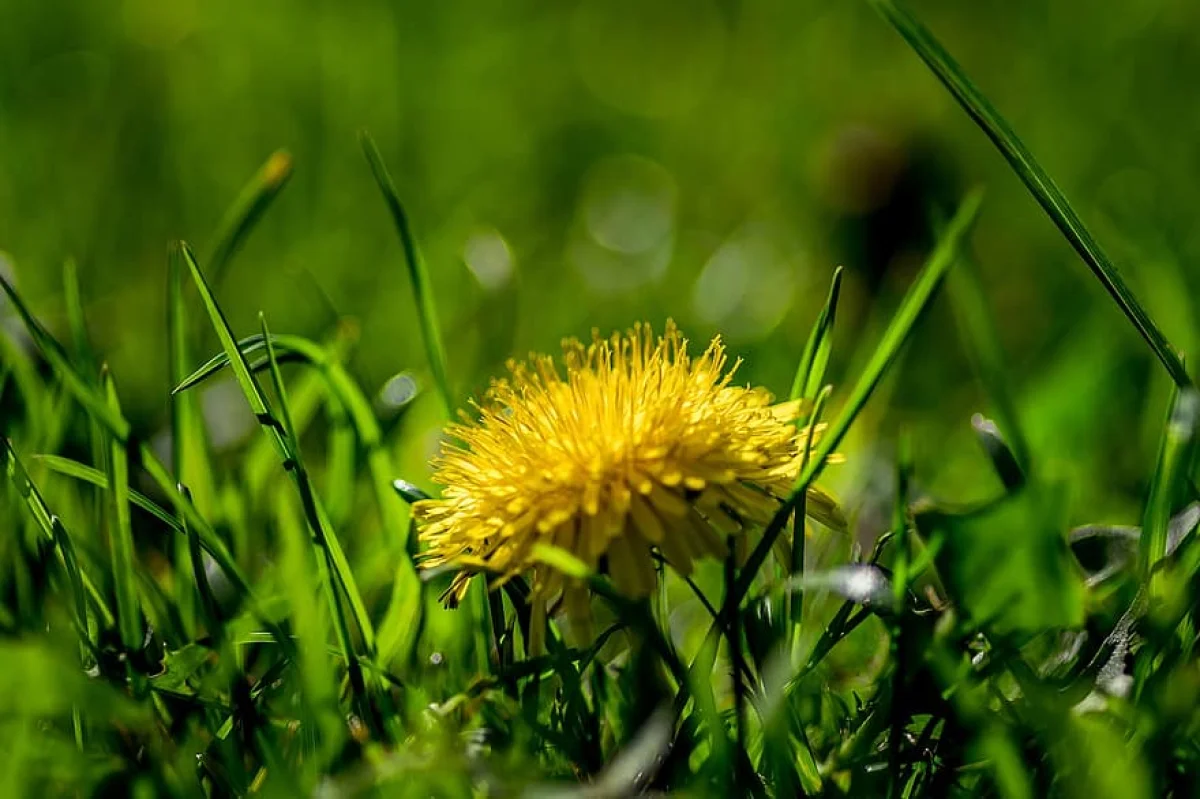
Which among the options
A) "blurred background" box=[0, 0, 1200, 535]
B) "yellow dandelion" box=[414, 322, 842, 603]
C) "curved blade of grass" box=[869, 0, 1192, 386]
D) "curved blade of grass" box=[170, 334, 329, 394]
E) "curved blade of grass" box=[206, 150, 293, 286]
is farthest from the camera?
"blurred background" box=[0, 0, 1200, 535]

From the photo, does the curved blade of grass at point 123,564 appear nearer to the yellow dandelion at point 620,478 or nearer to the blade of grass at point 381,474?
the blade of grass at point 381,474

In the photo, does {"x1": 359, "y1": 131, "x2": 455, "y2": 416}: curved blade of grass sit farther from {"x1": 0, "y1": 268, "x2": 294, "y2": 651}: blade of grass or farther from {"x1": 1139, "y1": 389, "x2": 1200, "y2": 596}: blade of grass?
{"x1": 1139, "y1": 389, "x2": 1200, "y2": 596}: blade of grass

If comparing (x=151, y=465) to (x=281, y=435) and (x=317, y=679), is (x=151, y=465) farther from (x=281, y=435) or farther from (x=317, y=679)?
(x=317, y=679)

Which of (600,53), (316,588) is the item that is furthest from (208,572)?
(600,53)

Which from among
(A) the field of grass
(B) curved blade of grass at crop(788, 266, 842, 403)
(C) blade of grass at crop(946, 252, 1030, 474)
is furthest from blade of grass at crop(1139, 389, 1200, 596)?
(B) curved blade of grass at crop(788, 266, 842, 403)

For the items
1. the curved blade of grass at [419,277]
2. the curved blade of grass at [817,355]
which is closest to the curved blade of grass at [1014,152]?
the curved blade of grass at [817,355]

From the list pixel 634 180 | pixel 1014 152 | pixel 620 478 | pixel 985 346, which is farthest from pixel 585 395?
pixel 634 180

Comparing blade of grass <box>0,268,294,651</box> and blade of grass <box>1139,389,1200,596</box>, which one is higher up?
blade of grass <box>0,268,294,651</box>

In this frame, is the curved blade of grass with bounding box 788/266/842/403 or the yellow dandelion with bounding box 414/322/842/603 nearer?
the yellow dandelion with bounding box 414/322/842/603
